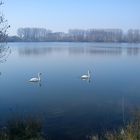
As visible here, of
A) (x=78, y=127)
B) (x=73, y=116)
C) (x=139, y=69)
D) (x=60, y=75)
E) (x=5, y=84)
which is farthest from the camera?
(x=139, y=69)

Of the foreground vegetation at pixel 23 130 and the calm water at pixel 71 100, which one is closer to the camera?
the foreground vegetation at pixel 23 130

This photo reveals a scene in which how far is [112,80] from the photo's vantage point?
18578mm

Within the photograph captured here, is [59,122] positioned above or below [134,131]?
below

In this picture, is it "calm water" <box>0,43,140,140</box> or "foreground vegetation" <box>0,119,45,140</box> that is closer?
"foreground vegetation" <box>0,119,45,140</box>

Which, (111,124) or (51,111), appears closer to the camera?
(111,124)

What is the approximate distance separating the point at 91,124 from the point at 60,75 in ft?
33.1

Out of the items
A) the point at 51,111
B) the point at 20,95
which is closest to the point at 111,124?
the point at 51,111

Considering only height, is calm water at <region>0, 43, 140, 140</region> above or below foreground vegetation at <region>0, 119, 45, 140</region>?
below

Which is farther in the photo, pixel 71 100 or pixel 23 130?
pixel 71 100

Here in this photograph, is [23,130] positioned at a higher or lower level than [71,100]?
higher

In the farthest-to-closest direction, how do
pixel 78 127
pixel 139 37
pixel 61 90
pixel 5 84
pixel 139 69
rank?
pixel 139 37, pixel 139 69, pixel 5 84, pixel 61 90, pixel 78 127

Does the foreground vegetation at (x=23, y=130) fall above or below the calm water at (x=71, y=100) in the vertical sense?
above

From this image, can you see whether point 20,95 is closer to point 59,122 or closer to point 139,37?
point 59,122

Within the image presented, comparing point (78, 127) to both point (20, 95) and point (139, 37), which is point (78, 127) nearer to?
point (20, 95)
